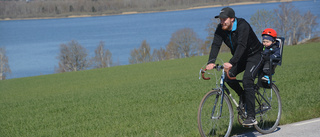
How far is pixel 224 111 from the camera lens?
509 cm

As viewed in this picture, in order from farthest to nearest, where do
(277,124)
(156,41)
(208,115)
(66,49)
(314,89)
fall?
(156,41)
(66,49)
(314,89)
(277,124)
(208,115)

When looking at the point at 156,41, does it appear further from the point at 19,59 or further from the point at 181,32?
the point at 19,59

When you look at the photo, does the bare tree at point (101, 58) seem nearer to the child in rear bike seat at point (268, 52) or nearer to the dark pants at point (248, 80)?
the child in rear bike seat at point (268, 52)

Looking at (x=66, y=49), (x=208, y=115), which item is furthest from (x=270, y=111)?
(x=66, y=49)

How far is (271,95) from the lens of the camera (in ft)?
19.5

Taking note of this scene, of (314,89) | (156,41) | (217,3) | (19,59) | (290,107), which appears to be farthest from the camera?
(217,3)

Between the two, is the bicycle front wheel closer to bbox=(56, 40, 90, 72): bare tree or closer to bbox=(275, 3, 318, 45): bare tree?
bbox=(275, 3, 318, 45): bare tree

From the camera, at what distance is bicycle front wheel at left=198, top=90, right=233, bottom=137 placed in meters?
4.83

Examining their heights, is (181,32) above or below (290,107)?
below

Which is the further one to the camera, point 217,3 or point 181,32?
point 217,3

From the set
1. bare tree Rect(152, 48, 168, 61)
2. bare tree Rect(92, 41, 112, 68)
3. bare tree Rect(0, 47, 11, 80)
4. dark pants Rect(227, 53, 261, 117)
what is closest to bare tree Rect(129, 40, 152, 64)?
bare tree Rect(152, 48, 168, 61)

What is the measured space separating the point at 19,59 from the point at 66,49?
16360 millimetres

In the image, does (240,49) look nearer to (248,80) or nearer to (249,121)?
(248,80)

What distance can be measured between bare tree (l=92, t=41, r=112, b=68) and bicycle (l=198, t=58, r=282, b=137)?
288 ft
